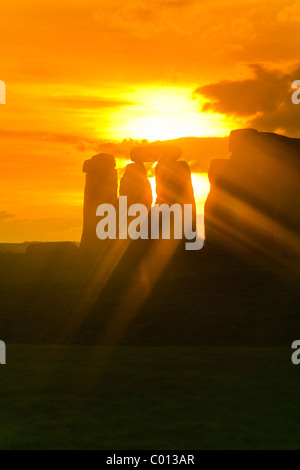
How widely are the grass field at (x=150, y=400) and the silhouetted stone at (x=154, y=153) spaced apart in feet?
101

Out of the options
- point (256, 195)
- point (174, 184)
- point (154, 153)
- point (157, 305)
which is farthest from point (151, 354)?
point (154, 153)

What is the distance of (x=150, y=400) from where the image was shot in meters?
16.8

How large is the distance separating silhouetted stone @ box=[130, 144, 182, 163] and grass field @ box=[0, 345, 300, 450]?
30.8 metres

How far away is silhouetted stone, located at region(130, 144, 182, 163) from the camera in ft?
177

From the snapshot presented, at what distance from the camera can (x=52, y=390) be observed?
704 inches

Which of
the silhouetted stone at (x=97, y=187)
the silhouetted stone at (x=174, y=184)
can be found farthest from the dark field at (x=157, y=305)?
the silhouetted stone at (x=97, y=187)

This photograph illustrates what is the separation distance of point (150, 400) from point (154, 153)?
4027 cm

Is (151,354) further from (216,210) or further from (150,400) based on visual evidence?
(216,210)

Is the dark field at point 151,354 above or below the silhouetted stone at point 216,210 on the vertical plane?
below

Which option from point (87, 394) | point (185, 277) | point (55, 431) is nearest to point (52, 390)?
point (87, 394)

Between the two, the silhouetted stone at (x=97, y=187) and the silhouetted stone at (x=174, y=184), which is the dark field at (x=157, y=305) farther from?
the silhouetted stone at (x=97, y=187)

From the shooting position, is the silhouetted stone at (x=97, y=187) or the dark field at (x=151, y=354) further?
the silhouetted stone at (x=97, y=187)

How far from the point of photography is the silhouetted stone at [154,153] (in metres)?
54.0
